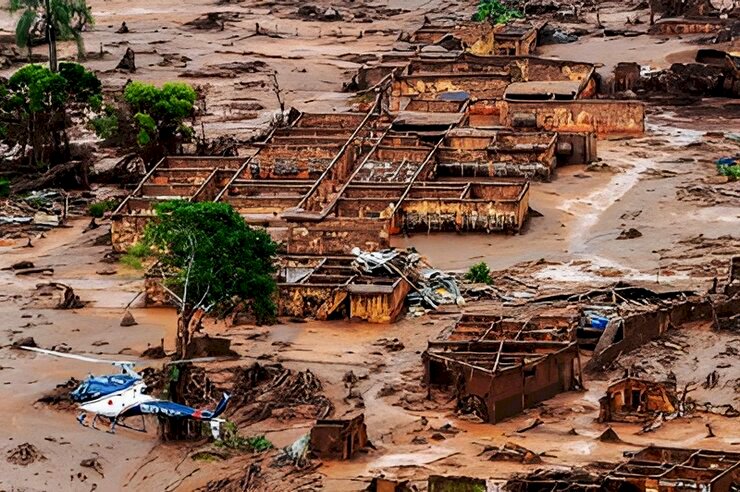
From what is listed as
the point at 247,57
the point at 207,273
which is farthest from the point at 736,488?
the point at 247,57

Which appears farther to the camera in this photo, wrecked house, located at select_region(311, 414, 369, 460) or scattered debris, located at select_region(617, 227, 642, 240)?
scattered debris, located at select_region(617, 227, 642, 240)

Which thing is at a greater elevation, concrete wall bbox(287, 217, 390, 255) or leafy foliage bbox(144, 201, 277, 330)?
leafy foliage bbox(144, 201, 277, 330)

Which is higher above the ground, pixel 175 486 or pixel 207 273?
pixel 207 273

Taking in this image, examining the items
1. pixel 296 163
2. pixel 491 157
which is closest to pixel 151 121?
pixel 296 163

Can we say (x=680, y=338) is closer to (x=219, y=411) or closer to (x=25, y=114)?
(x=219, y=411)

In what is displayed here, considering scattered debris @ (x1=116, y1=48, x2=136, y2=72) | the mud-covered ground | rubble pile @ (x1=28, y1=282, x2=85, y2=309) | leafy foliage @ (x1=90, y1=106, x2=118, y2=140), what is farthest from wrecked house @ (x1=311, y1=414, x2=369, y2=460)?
scattered debris @ (x1=116, y1=48, x2=136, y2=72)

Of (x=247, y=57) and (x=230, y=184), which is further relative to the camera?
(x=247, y=57)

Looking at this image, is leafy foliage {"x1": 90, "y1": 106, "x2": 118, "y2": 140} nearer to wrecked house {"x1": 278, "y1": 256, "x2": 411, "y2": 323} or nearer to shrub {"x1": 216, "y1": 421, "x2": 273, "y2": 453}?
wrecked house {"x1": 278, "y1": 256, "x2": 411, "y2": 323}
